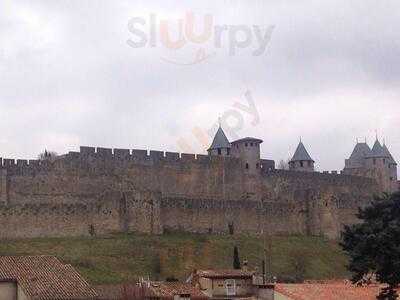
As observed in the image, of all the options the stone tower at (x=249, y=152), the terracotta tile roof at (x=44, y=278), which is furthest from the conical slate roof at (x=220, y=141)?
the terracotta tile roof at (x=44, y=278)

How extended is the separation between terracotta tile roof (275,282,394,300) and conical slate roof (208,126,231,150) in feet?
109

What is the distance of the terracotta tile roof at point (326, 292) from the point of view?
141 ft

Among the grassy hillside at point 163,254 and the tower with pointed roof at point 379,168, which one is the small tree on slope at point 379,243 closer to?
the grassy hillside at point 163,254

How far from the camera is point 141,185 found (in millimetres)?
70438

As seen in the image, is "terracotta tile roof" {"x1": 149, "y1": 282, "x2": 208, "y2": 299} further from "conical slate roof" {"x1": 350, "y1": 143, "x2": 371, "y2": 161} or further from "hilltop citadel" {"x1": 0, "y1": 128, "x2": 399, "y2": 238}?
"conical slate roof" {"x1": 350, "y1": 143, "x2": 371, "y2": 161}

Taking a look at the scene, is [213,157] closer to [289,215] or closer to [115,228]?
[289,215]

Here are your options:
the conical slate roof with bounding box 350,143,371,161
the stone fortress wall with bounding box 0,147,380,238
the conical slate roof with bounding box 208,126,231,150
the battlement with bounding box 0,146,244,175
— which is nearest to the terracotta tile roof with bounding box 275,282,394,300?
the stone fortress wall with bounding box 0,147,380,238

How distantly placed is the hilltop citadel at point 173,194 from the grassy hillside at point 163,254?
1708 millimetres

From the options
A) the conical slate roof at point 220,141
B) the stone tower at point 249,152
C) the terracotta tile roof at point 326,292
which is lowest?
the terracotta tile roof at point 326,292

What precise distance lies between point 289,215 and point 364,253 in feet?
130

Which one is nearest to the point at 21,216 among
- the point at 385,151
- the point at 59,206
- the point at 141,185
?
the point at 59,206

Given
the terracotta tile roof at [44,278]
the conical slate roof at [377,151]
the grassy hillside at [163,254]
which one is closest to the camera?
the terracotta tile roof at [44,278]

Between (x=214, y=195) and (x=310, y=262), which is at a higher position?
(x=214, y=195)

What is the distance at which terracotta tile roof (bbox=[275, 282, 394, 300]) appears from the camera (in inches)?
1690
